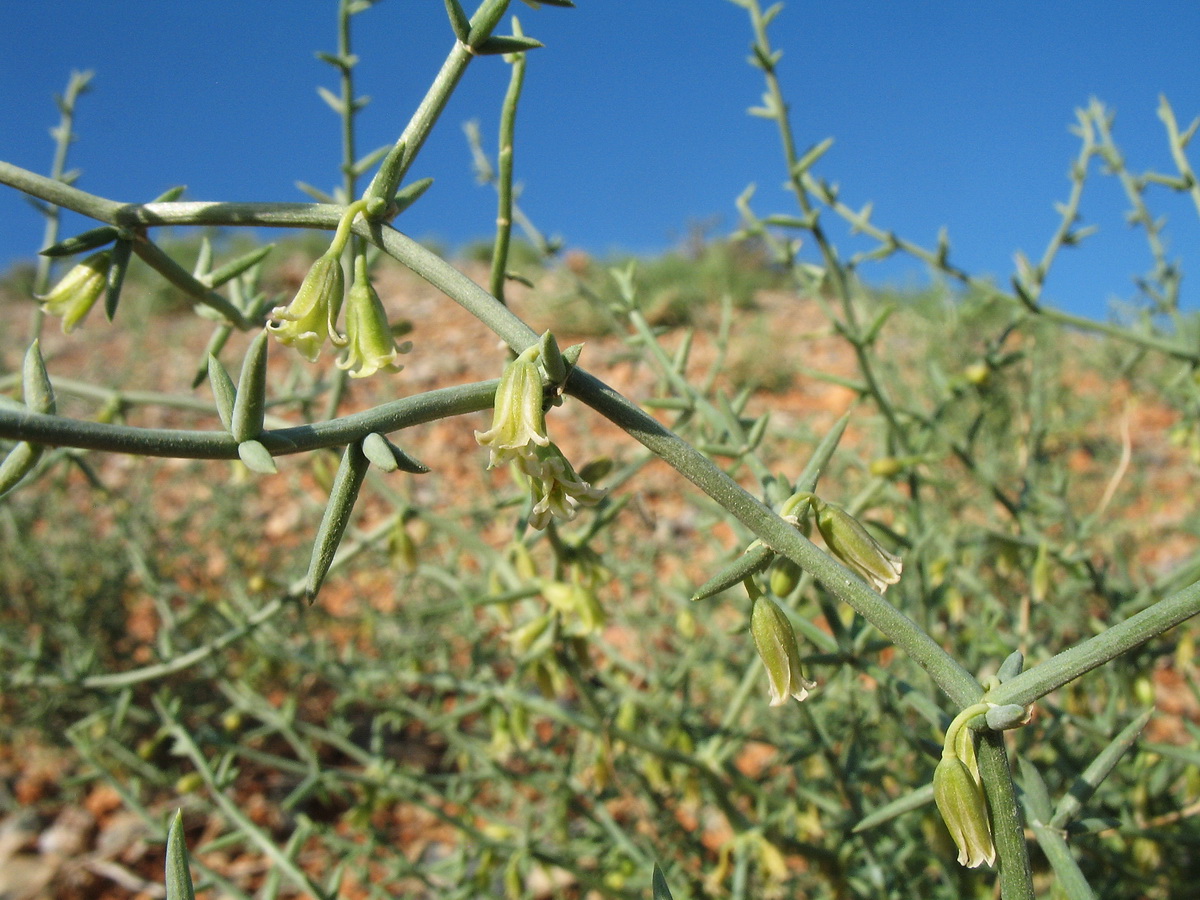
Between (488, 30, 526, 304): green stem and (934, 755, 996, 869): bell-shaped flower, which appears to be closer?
(934, 755, 996, 869): bell-shaped flower

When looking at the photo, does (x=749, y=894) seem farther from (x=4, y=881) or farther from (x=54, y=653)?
(x=54, y=653)

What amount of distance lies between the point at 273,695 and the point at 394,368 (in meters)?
2.90

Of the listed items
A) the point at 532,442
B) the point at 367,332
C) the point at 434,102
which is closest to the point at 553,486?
the point at 532,442

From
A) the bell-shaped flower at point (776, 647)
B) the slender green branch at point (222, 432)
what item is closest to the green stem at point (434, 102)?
the slender green branch at point (222, 432)

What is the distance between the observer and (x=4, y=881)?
8.22 ft

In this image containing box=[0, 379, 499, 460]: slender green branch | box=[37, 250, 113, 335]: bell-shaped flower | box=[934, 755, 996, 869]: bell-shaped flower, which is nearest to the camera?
box=[0, 379, 499, 460]: slender green branch

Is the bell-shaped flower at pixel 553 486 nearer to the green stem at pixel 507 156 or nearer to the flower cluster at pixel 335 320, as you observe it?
the flower cluster at pixel 335 320

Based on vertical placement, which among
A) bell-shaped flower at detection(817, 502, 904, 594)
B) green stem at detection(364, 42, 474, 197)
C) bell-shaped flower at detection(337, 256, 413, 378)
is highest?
green stem at detection(364, 42, 474, 197)

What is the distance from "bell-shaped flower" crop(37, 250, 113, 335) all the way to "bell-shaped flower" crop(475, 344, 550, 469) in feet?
1.48

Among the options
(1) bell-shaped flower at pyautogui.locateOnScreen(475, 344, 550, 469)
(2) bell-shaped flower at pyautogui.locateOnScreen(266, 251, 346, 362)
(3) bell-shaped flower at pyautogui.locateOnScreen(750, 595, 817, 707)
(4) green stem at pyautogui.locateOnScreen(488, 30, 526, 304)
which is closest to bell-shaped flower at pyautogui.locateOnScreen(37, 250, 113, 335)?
(2) bell-shaped flower at pyautogui.locateOnScreen(266, 251, 346, 362)

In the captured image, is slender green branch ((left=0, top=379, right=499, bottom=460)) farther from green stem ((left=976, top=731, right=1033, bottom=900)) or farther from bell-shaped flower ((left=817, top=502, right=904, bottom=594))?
green stem ((left=976, top=731, right=1033, bottom=900))

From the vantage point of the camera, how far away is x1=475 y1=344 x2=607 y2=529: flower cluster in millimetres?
542

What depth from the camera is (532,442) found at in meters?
0.58

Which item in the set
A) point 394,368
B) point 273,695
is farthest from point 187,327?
point 394,368
